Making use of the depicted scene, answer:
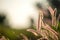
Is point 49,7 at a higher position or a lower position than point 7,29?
higher

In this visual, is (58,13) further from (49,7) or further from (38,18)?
(38,18)

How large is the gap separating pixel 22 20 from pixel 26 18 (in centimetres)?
5

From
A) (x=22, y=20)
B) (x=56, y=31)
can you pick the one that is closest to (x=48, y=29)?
(x=56, y=31)

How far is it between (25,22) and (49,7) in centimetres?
33

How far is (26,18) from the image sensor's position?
1.66 m

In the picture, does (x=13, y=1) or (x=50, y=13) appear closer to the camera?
(x=50, y=13)

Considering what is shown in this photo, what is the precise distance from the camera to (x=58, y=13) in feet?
5.18

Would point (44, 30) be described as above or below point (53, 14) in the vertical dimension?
below

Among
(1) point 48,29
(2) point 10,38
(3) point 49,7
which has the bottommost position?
(2) point 10,38

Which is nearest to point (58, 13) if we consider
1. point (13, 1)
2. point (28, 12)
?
point (28, 12)

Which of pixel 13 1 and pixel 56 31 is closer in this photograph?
pixel 56 31

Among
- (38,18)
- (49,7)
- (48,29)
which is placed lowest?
(48,29)

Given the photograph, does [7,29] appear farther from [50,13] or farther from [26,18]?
[50,13]

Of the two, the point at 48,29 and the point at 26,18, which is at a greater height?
the point at 26,18
